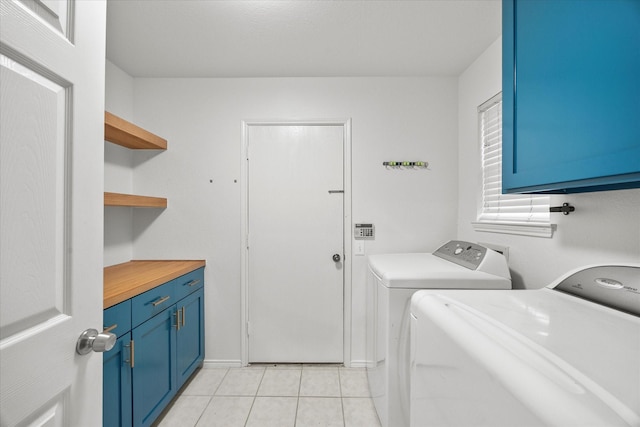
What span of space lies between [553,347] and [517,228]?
A: 1280mm

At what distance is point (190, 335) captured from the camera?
2123 mm

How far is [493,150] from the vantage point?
78.2 inches

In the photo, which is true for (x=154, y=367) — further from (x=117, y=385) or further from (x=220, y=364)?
(x=220, y=364)

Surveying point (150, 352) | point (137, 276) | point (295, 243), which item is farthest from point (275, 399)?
point (137, 276)

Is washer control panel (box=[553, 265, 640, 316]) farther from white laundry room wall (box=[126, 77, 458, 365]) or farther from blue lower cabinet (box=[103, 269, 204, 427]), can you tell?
blue lower cabinet (box=[103, 269, 204, 427])

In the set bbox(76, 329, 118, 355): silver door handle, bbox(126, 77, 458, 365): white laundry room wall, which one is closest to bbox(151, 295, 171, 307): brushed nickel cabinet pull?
bbox(126, 77, 458, 365): white laundry room wall

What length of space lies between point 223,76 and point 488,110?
6.80ft

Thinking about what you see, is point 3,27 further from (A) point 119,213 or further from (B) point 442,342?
(A) point 119,213

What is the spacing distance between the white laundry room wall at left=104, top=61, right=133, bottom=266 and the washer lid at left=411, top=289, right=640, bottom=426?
2.23m

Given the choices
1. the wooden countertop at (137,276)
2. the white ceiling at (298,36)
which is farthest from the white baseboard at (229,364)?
the white ceiling at (298,36)

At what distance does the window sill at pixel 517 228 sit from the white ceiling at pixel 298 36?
122 centimetres

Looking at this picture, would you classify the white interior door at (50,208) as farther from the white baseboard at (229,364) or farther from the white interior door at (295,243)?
the white baseboard at (229,364)

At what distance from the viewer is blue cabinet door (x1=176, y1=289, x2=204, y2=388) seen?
6.45ft

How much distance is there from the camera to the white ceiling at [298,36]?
5.21 feet
